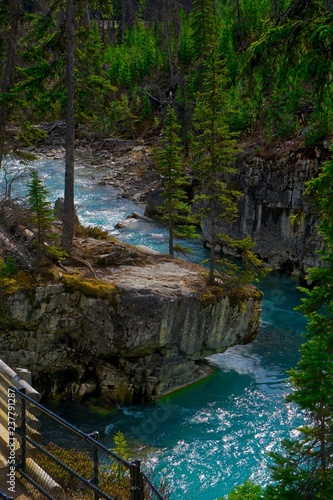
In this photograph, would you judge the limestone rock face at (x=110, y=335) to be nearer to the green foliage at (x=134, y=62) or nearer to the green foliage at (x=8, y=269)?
the green foliage at (x=8, y=269)

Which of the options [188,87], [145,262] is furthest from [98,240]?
[188,87]

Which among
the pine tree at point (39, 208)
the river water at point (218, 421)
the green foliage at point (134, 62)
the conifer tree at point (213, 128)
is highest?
the green foliage at point (134, 62)

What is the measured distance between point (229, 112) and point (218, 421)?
10247mm

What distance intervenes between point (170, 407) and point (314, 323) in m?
9.40

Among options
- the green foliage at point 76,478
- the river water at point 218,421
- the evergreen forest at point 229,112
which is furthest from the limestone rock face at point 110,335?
the green foliage at point 76,478

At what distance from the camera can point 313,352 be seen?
31.0 ft

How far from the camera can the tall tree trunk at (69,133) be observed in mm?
18547

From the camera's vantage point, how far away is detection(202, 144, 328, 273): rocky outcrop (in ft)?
90.9

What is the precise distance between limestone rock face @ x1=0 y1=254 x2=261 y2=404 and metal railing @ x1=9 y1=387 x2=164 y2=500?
710 cm

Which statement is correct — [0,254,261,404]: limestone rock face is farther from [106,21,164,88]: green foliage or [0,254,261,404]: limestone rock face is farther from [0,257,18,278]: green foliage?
[106,21,164,88]: green foliage

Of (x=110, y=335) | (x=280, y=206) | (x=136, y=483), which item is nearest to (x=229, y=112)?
(x=110, y=335)

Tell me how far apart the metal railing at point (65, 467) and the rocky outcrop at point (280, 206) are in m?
19.4

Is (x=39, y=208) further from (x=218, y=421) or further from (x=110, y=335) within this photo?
(x=218, y=421)

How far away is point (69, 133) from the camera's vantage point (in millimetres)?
19203
